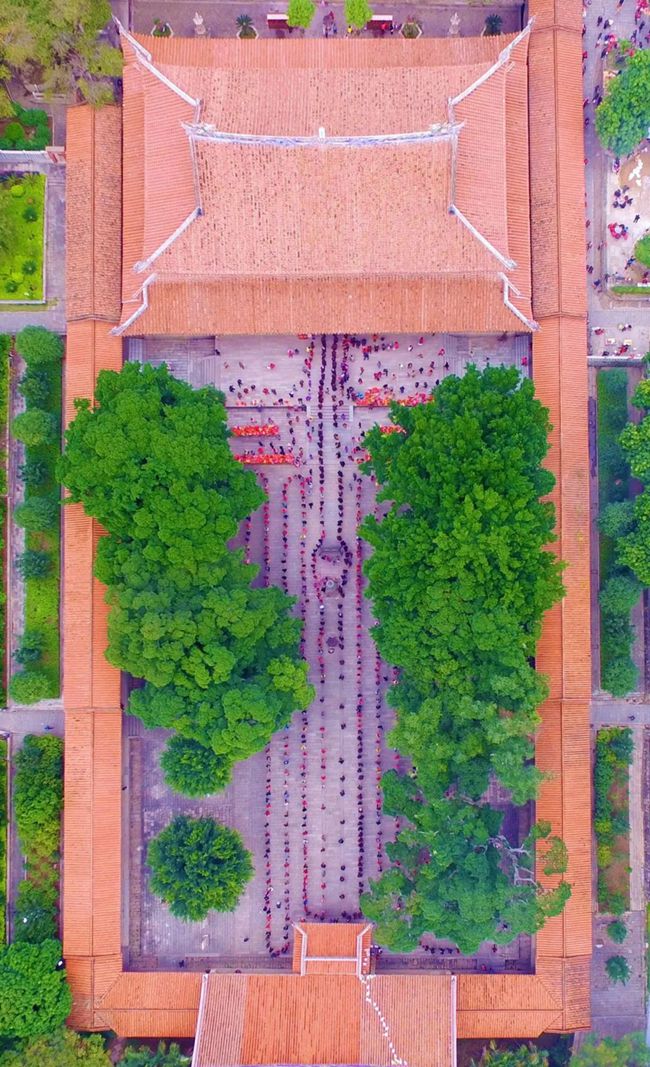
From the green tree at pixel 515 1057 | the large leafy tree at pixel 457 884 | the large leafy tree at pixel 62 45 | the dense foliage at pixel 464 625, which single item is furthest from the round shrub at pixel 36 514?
the green tree at pixel 515 1057

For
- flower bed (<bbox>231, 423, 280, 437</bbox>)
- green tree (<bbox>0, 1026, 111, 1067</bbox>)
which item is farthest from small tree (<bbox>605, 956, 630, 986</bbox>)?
flower bed (<bbox>231, 423, 280, 437</bbox>)

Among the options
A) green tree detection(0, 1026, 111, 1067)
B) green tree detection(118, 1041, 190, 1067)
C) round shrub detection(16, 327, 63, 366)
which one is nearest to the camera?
green tree detection(0, 1026, 111, 1067)

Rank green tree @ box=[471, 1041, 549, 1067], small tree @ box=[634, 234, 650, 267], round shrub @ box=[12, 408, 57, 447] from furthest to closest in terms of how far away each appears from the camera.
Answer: small tree @ box=[634, 234, 650, 267] → round shrub @ box=[12, 408, 57, 447] → green tree @ box=[471, 1041, 549, 1067]

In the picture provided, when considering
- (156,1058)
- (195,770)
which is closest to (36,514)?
(195,770)

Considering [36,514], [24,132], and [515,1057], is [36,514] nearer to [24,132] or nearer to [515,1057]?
[24,132]

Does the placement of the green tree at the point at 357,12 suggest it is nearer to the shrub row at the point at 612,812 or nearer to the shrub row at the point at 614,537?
the shrub row at the point at 614,537

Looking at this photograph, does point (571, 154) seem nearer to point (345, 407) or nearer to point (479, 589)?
point (345, 407)

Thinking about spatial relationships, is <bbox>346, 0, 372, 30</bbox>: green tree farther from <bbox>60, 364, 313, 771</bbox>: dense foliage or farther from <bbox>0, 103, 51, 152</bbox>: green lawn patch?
<bbox>60, 364, 313, 771</bbox>: dense foliage
